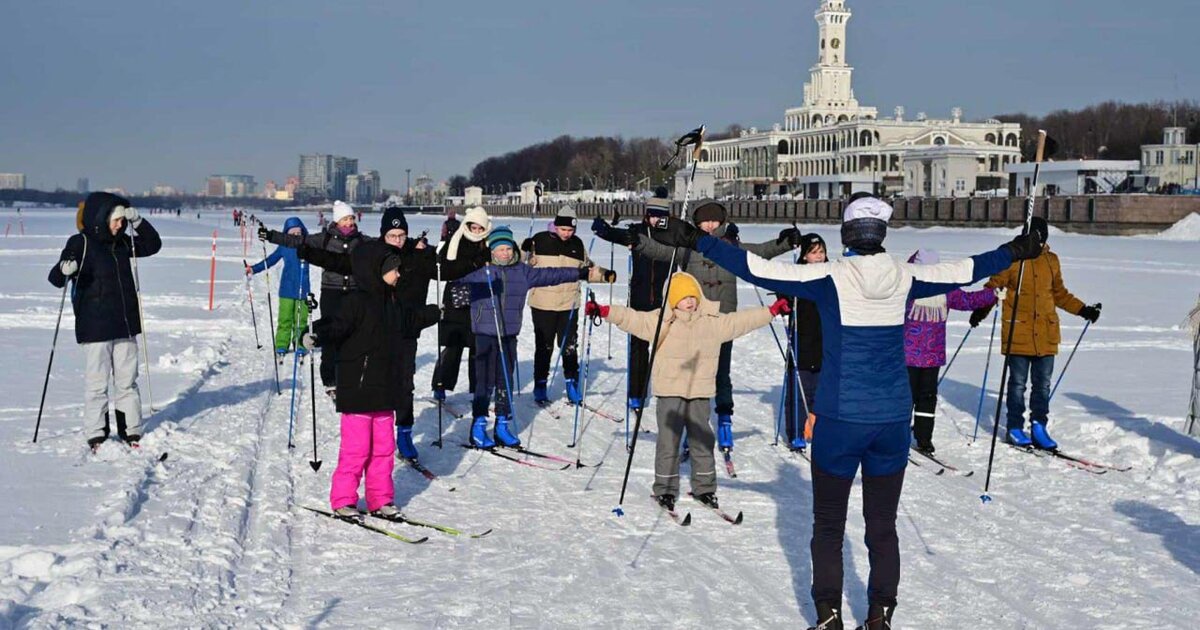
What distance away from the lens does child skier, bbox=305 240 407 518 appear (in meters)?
6.91

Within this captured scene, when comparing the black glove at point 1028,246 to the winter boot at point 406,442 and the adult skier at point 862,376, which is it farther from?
the winter boot at point 406,442

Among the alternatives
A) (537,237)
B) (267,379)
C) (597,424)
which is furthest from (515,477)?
(267,379)

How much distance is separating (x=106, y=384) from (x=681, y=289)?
14.0 ft

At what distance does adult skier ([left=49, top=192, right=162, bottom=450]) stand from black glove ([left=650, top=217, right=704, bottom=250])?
15.6 ft

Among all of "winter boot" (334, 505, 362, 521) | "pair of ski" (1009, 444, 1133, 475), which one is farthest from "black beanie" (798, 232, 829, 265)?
"winter boot" (334, 505, 362, 521)

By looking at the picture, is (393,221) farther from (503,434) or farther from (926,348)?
(926,348)

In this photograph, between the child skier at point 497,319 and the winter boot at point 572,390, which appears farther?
the winter boot at point 572,390

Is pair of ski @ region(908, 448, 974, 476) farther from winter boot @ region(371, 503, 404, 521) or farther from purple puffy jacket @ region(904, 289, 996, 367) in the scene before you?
winter boot @ region(371, 503, 404, 521)

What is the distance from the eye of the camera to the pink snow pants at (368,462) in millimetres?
7055

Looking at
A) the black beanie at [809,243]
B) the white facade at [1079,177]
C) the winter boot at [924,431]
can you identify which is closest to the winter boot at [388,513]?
the black beanie at [809,243]

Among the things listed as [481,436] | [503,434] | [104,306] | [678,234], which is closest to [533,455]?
[503,434]

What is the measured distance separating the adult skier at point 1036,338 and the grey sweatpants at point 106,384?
21.7 ft

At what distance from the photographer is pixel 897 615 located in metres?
5.63

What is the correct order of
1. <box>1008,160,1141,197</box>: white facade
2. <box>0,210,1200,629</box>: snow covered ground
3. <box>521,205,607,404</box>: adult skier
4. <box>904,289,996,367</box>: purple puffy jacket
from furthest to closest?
<box>1008,160,1141,197</box>: white facade, <box>521,205,607,404</box>: adult skier, <box>904,289,996,367</box>: purple puffy jacket, <box>0,210,1200,629</box>: snow covered ground
